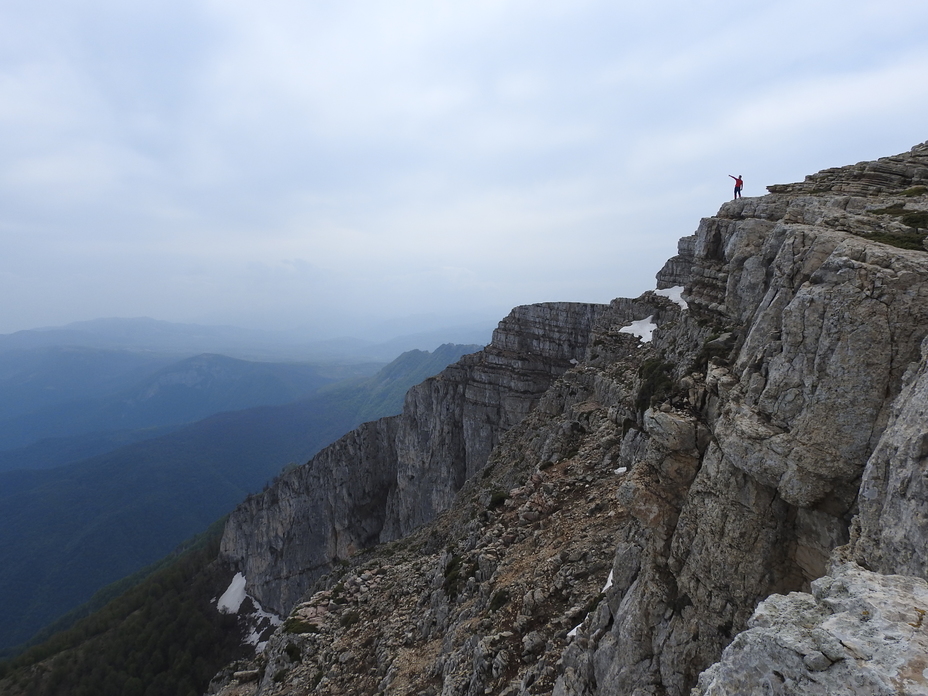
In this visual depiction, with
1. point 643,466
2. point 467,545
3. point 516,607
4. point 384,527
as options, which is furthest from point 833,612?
point 384,527

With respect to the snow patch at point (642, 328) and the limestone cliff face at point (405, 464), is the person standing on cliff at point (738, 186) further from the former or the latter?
the limestone cliff face at point (405, 464)

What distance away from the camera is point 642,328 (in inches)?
1852

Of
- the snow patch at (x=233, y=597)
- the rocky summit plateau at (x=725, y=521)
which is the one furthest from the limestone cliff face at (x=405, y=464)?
the rocky summit plateau at (x=725, y=521)

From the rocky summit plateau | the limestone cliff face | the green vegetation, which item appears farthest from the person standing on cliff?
the green vegetation

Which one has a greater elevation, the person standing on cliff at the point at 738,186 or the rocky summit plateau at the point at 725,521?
the person standing on cliff at the point at 738,186

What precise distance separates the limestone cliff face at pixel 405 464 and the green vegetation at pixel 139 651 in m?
10.3

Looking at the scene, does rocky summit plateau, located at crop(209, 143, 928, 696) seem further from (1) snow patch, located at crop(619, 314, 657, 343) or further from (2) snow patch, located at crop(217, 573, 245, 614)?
(2) snow patch, located at crop(217, 573, 245, 614)

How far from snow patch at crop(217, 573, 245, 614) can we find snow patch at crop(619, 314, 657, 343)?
94774 mm

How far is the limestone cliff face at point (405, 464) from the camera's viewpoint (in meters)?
66.3

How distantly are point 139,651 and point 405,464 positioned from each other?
191ft

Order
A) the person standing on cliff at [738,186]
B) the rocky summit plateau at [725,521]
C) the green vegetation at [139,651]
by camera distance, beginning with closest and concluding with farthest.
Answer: the rocky summit plateau at [725,521]
the person standing on cliff at [738,186]
the green vegetation at [139,651]

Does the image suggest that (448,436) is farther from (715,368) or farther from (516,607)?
(715,368)

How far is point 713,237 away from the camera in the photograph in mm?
30594

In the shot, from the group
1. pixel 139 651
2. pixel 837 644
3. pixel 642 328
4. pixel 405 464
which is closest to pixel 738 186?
pixel 642 328
